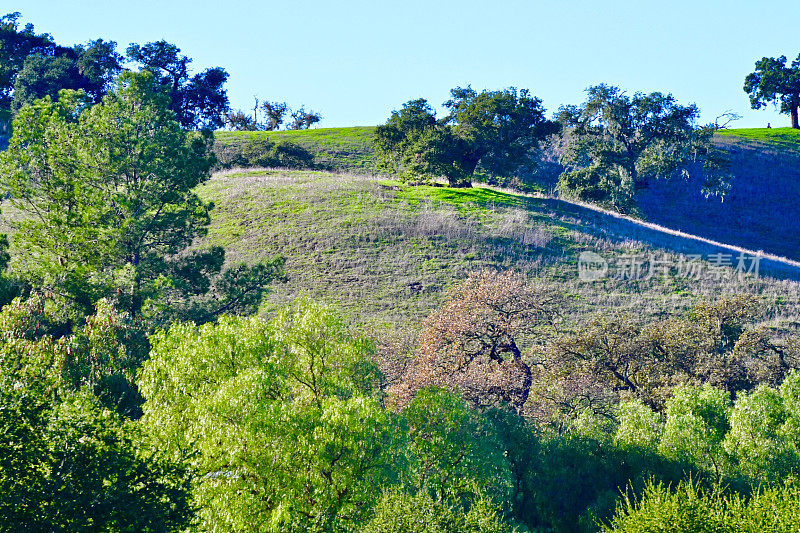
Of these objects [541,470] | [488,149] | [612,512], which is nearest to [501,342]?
[541,470]

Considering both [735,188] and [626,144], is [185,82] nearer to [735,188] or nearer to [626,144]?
[626,144]

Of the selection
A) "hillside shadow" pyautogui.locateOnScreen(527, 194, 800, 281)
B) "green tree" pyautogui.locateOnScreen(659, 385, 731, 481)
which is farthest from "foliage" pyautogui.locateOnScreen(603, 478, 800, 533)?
"hillside shadow" pyautogui.locateOnScreen(527, 194, 800, 281)

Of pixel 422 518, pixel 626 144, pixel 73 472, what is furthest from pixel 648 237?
pixel 73 472

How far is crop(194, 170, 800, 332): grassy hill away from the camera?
4884cm

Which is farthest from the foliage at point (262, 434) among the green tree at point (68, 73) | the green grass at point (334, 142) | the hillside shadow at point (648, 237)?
the green tree at point (68, 73)

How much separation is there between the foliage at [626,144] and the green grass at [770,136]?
39.5m

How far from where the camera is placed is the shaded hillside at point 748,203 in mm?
78375

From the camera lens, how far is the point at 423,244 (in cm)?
5647

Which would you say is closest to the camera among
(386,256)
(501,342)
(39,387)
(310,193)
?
(39,387)

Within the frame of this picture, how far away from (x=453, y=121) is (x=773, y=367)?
43467 millimetres

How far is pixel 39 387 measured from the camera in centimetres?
1744

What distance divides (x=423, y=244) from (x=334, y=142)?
166ft

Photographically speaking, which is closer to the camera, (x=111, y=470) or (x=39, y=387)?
(x=111, y=470)

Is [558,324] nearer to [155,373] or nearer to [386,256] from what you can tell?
[386,256]
